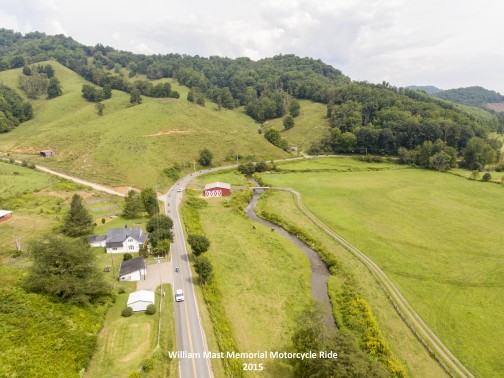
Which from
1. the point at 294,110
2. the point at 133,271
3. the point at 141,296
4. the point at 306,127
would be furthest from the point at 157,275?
the point at 294,110

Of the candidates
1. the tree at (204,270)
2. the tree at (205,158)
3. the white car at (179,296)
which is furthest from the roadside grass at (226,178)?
the white car at (179,296)

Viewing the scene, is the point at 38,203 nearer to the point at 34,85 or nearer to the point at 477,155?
the point at 34,85

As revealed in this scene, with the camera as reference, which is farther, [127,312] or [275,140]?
[275,140]

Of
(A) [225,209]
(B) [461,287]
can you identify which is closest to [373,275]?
(B) [461,287]

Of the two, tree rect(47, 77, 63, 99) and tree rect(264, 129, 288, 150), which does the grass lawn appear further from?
tree rect(47, 77, 63, 99)

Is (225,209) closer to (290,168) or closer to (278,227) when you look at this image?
(278,227)
